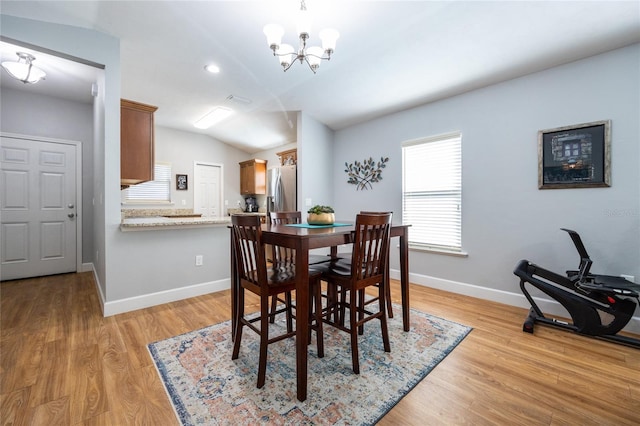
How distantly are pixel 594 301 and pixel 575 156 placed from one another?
50.2 inches

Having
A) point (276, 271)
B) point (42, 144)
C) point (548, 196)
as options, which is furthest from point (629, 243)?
point (42, 144)

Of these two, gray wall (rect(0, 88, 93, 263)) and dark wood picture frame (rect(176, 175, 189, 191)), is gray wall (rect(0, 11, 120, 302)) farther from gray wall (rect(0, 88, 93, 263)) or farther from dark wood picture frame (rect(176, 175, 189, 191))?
dark wood picture frame (rect(176, 175, 189, 191))

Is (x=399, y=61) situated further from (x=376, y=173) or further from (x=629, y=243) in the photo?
(x=629, y=243)

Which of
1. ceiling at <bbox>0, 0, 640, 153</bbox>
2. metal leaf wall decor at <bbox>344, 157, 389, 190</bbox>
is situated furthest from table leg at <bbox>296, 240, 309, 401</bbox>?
metal leaf wall decor at <bbox>344, 157, 389, 190</bbox>

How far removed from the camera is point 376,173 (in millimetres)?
3996

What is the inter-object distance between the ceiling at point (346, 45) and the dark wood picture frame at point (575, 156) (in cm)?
66

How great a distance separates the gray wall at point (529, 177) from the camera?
226cm

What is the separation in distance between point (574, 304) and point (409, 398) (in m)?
1.65

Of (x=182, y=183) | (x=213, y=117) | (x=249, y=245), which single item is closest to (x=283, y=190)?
(x=213, y=117)

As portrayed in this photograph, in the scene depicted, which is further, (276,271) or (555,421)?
(276,271)

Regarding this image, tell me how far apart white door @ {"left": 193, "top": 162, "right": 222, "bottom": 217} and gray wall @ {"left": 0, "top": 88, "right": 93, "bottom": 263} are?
1893mm

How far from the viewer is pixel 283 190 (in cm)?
492

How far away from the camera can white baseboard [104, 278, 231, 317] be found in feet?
8.58

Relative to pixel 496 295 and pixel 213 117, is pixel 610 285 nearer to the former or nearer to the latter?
pixel 496 295
